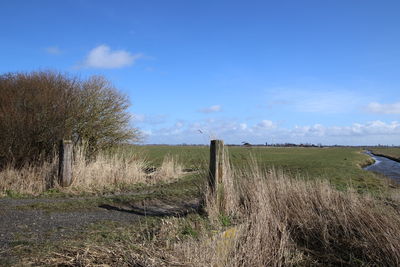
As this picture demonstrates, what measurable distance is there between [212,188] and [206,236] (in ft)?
7.42

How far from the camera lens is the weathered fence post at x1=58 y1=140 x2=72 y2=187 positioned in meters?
11.5

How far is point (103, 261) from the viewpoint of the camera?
4785 mm

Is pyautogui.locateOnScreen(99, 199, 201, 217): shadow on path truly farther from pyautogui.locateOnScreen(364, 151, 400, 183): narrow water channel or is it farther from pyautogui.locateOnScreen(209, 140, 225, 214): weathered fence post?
pyautogui.locateOnScreen(364, 151, 400, 183): narrow water channel

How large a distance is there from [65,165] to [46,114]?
2.48 meters

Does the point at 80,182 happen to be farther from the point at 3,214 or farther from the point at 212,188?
the point at 212,188

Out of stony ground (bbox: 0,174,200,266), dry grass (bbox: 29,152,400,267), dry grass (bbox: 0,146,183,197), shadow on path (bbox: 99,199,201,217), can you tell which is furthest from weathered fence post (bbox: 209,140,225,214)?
dry grass (bbox: 0,146,183,197)

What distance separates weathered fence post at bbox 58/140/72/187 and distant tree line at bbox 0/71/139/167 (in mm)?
1800

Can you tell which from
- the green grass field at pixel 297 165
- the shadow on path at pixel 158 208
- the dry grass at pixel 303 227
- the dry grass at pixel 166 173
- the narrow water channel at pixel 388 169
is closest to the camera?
the dry grass at pixel 303 227

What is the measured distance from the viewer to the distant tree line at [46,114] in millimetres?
12391

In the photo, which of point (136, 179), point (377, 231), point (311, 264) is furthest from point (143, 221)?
point (136, 179)

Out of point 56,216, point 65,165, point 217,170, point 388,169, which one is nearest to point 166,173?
point 65,165

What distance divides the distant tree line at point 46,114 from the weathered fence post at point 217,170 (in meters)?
7.40

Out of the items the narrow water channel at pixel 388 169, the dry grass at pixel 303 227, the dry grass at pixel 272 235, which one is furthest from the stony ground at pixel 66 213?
the narrow water channel at pixel 388 169

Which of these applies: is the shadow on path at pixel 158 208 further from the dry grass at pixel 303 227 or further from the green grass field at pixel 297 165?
the dry grass at pixel 303 227
